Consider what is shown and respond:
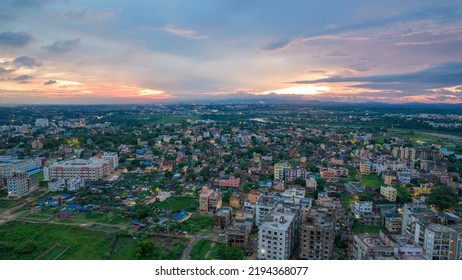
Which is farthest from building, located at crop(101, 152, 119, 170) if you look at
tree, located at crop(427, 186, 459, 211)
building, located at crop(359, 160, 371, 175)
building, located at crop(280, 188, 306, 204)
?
tree, located at crop(427, 186, 459, 211)

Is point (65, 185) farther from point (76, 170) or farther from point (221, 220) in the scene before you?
point (221, 220)

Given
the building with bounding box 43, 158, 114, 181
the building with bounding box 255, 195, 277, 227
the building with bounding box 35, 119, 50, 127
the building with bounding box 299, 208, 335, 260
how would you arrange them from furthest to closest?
the building with bounding box 35, 119, 50, 127
the building with bounding box 43, 158, 114, 181
the building with bounding box 255, 195, 277, 227
the building with bounding box 299, 208, 335, 260

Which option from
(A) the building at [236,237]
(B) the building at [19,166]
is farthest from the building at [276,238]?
(B) the building at [19,166]

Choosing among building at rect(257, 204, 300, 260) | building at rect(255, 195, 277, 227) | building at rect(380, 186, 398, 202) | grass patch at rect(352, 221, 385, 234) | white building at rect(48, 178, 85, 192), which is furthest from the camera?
white building at rect(48, 178, 85, 192)

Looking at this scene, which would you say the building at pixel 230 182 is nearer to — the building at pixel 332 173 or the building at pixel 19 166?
the building at pixel 332 173

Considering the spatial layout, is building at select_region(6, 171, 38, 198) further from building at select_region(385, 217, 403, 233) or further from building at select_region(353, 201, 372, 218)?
building at select_region(385, 217, 403, 233)
